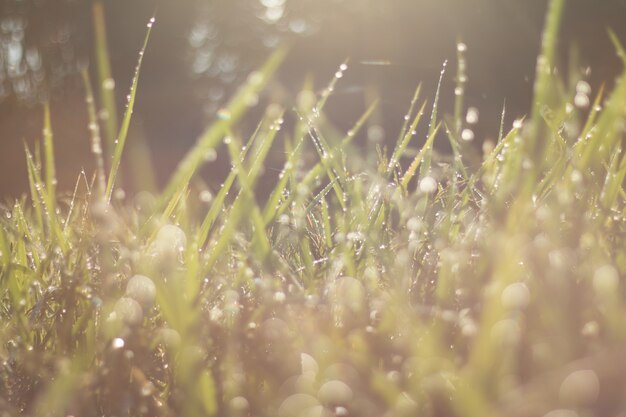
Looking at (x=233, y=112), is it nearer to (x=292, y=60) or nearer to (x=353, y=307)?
(x=353, y=307)

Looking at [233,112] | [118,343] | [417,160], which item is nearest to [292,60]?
[417,160]

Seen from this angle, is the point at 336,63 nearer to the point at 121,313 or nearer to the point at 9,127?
the point at 9,127

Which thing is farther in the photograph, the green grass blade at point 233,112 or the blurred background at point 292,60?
the blurred background at point 292,60

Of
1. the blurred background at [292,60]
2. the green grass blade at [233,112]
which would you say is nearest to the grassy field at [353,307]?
the green grass blade at [233,112]

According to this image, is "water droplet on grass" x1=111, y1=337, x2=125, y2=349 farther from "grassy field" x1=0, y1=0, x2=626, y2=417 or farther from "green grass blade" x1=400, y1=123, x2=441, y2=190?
"green grass blade" x1=400, y1=123, x2=441, y2=190

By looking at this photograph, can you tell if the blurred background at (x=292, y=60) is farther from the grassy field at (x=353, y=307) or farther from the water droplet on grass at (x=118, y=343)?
the water droplet on grass at (x=118, y=343)

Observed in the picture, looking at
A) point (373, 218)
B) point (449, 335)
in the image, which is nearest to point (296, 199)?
point (373, 218)
